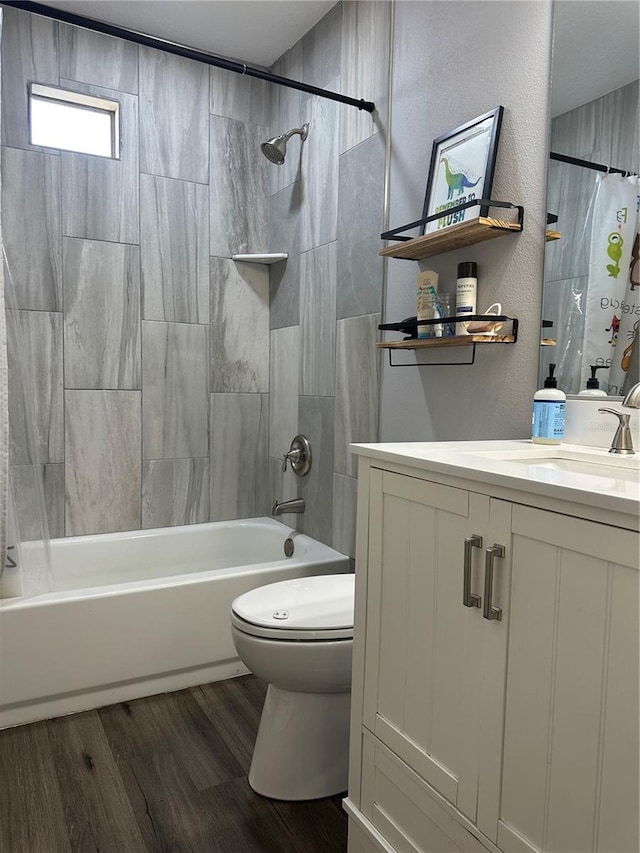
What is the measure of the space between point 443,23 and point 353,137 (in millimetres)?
572

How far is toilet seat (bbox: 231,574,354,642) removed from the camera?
1631 millimetres

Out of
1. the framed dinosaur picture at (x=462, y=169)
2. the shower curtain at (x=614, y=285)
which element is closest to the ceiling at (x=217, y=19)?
the framed dinosaur picture at (x=462, y=169)

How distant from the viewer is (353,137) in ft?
8.21

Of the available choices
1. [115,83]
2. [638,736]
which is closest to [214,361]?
[115,83]

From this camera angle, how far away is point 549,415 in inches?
61.1

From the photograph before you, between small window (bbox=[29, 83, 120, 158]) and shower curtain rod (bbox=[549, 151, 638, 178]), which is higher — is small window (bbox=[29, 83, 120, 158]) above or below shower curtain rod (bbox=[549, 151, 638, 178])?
above

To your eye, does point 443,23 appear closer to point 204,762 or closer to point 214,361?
point 214,361

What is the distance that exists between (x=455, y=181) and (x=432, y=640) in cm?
136

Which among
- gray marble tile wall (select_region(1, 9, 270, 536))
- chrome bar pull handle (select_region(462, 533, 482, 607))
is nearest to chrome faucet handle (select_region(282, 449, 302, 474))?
gray marble tile wall (select_region(1, 9, 270, 536))

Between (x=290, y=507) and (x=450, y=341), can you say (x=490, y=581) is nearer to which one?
(x=450, y=341)

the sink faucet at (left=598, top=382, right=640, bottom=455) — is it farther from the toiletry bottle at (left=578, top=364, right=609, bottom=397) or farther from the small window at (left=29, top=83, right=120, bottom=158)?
the small window at (left=29, top=83, right=120, bottom=158)

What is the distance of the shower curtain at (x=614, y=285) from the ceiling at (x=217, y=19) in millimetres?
1699

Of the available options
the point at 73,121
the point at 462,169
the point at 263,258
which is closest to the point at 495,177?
the point at 462,169

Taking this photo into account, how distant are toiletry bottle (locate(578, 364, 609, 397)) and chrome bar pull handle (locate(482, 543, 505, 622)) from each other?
674 millimetres
